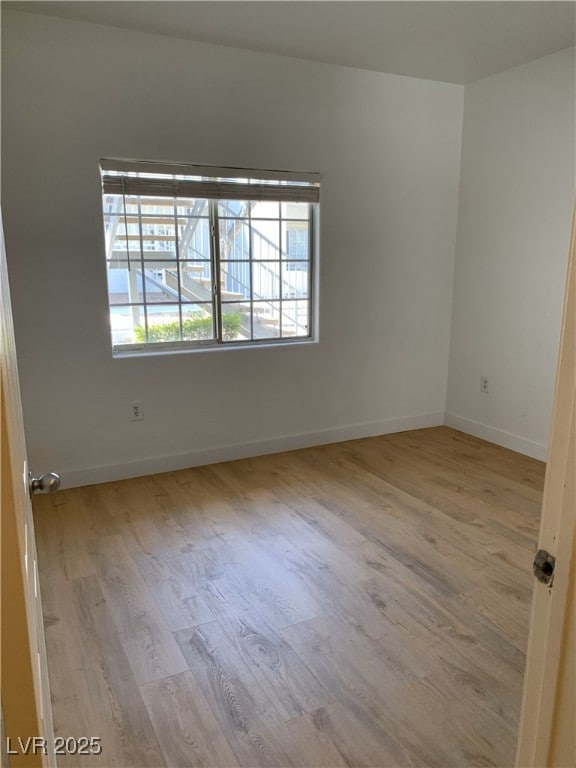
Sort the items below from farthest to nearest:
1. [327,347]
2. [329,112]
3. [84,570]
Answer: [327,347] < [329,112] < [84,570]

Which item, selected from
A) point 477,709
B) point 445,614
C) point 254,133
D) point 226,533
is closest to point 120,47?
point 254,133

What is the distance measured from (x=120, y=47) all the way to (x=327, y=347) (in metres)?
2.24

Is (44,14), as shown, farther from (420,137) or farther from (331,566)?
(331,566)

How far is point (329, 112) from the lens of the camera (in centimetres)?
365

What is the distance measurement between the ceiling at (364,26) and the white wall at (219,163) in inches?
5.9

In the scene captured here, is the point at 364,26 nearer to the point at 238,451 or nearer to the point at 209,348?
the point at 209,348

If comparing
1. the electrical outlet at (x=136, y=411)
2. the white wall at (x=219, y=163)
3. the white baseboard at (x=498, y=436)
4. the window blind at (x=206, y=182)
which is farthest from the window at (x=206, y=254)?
the white baseboard at (x=498, y=436)

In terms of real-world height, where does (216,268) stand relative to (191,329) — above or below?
above

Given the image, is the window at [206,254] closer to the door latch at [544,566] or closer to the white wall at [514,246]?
the white wall at [514,246]

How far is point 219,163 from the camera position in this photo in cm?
339

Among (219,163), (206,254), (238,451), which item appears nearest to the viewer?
(219,163)

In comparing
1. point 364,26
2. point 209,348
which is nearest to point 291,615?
point 209,348

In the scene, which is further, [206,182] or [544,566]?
[206,182]

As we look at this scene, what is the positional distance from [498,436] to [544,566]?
136 inches
